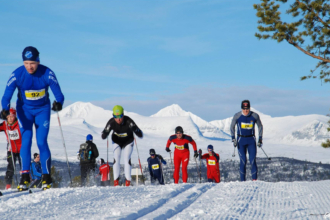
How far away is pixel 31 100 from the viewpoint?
21.2 feet

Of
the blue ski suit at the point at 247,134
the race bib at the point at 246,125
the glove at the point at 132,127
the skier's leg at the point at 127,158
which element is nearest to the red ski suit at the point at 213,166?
the blue ski suit at the point at 247,134

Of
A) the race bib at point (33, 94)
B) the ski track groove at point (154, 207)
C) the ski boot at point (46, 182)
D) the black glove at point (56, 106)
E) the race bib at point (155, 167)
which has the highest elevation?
the race bib at point (33, 94)

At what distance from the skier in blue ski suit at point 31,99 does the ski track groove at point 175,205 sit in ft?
7.98

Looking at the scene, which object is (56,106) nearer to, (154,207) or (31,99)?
(31,99)

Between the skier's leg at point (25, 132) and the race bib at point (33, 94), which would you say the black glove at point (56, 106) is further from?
the skier's leg at point (25, 132)

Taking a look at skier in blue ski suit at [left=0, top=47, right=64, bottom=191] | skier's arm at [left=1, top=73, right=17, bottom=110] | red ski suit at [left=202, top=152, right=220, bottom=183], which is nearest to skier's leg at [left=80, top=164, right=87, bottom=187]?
red ski suit at [left=202, top=152, right=220, bottom=183]

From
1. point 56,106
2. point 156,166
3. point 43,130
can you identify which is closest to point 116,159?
point 43,130

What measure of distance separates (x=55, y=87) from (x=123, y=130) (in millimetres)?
2551

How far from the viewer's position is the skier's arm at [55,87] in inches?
257

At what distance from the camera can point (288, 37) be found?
583 inches

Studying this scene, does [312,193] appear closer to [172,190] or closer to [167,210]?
[172,190]

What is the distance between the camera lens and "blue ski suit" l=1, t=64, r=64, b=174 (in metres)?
6.41

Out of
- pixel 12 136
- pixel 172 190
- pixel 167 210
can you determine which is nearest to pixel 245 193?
pixel 172 190

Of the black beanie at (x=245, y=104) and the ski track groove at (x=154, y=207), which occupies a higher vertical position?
the black beanie at (x=245, y=104)
